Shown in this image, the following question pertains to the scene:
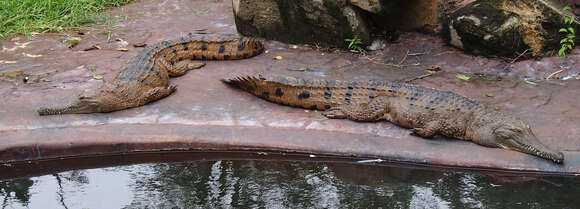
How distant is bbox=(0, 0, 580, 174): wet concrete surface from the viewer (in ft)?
15.6

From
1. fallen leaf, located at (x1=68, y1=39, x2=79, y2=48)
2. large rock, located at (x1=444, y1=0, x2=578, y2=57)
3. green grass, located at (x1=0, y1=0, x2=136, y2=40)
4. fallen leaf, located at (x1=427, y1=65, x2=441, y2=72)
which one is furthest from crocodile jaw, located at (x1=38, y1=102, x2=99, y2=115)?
large rock, located at (x1=444, y1=0, x2=578, y2=57)

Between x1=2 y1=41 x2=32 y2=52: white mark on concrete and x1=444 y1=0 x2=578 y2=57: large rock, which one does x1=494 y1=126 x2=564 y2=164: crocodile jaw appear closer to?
x1=444 y1=0 x2=578 y2=57: large rock

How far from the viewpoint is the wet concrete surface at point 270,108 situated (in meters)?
4.74

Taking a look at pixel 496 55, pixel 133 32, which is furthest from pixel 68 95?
pixel 496 55

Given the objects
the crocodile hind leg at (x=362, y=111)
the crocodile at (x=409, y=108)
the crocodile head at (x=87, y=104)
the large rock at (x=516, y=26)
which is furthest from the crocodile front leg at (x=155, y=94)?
the large rock at (x=516, y=26)

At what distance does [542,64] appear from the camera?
20.8ft

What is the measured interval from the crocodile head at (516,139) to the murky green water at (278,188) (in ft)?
0.65

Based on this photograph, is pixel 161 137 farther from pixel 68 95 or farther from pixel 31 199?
pixel 68 95

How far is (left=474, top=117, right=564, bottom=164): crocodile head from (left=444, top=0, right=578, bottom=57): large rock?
1.92 m

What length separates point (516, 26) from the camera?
6379mm

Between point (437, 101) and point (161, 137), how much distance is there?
2345 millimetres

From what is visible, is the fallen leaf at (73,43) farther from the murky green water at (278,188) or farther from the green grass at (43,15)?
the murky green water at (278,188)

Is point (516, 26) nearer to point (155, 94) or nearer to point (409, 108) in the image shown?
point (409, 108)

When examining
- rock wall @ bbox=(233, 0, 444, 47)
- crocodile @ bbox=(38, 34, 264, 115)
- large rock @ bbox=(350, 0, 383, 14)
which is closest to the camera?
crocodile @ bbox=(38, 34, 264, 115)
